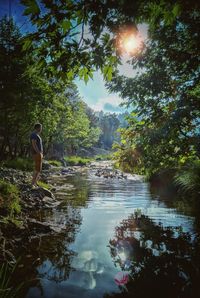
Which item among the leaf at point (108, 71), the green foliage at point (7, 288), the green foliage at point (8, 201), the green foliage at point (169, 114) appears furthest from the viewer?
the green foliage at point (169, 114)

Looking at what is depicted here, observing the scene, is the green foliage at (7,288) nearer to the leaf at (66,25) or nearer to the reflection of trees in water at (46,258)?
the reflection of trees in water at (46,258)

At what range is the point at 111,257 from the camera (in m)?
4.86

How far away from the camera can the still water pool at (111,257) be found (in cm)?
375

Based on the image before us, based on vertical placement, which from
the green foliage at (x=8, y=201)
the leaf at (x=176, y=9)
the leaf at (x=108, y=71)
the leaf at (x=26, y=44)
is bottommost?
the green foliage at (x=8, y=201)

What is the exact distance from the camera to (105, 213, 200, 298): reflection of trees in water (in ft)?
12.3

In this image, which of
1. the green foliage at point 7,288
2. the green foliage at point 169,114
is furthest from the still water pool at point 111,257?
the green foliage at point 169,114

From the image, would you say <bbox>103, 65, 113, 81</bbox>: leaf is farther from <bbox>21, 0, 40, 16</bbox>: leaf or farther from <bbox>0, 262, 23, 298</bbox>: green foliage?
<bbox>0, 262, 23, 298</bbox>: green foliage

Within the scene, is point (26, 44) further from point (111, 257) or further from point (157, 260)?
point (157, 260)

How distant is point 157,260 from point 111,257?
0.87 meters

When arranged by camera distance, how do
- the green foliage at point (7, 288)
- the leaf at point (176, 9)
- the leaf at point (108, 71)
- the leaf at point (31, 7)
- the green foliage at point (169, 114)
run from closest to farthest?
1. the leaf at point (31, 7)
2. the green foliage at point (7, 288)
3. the leaf at point (176, 9)
4. the leaf at point (108, 71)
5. the green foliage at point (169, 114)

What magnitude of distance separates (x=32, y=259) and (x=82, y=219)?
315 cm

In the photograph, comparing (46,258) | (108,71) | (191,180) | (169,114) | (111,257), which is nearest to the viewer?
(108,71)

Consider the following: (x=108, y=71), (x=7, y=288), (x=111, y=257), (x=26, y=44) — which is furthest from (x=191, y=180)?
(x=26, y=44)

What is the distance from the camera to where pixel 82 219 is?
7668mm
